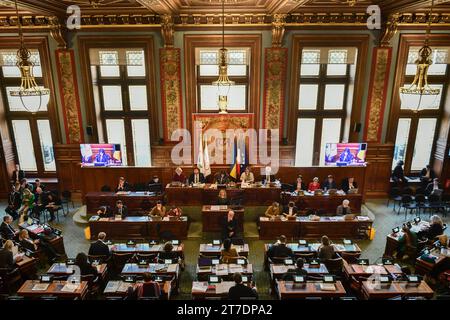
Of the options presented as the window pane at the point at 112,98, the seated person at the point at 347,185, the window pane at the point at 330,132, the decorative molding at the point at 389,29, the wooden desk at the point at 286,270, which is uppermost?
the decorative molding at the point at 389,29

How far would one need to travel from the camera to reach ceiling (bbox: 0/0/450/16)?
869 cm

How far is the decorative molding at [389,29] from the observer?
10.2 meters

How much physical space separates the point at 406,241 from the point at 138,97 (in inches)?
345

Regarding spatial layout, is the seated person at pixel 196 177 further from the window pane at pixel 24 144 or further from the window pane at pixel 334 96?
the window pane at pixel 24 144

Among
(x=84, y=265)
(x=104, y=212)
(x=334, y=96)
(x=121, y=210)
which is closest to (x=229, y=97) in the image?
(x=334, y=96)

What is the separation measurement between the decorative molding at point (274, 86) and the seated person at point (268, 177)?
1.57 metres

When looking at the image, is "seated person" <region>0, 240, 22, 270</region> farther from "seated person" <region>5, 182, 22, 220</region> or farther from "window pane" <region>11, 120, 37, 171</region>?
"window pane" <region>11, 120, 37, 171</region>

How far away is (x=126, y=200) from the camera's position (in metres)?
10.1

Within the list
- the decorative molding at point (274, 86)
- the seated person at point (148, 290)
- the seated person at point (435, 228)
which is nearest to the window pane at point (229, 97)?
the decorative molding at point (274, 86)

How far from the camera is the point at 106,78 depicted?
11.4 m

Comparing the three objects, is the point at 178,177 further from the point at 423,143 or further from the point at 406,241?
the point at 423,143

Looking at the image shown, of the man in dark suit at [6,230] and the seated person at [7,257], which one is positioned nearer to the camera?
the seated person at [7,257]

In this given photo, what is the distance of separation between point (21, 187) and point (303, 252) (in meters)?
8.29

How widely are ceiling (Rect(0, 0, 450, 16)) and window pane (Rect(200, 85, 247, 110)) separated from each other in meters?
2.29
